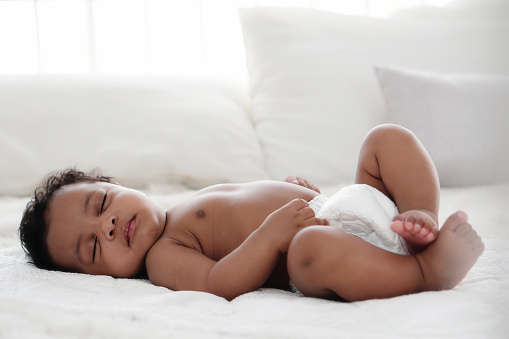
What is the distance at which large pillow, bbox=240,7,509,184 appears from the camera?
175cm

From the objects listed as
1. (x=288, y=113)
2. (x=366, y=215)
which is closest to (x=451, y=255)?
(x=366, y=215)

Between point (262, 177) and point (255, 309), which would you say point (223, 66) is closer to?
point (262, 177)

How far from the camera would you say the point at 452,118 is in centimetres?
161

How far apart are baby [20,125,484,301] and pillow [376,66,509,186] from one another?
666mm

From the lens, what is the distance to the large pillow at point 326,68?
1.75 metres

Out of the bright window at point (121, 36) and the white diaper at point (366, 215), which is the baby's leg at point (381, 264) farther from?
the bright window at point (121, 36)

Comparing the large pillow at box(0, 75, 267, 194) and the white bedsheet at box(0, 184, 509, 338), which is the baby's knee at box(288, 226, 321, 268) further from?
the large pillow at box(0, 75, 267, 194)

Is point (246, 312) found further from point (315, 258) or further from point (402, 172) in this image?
point (402, 172)

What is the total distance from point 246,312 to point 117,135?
3.68 ft

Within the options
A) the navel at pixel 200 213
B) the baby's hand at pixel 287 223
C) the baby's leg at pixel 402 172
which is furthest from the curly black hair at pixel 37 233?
the baby's leg at pixel 402 172

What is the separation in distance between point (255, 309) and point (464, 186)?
118cm

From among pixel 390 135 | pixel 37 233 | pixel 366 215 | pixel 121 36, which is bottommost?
pixel 37 233

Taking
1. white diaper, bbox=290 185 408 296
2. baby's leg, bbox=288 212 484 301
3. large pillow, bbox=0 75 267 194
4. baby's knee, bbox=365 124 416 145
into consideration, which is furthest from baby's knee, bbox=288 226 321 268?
large pillow, bbox=0 75 267 194

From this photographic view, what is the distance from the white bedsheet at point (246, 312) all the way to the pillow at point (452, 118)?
715 mm
